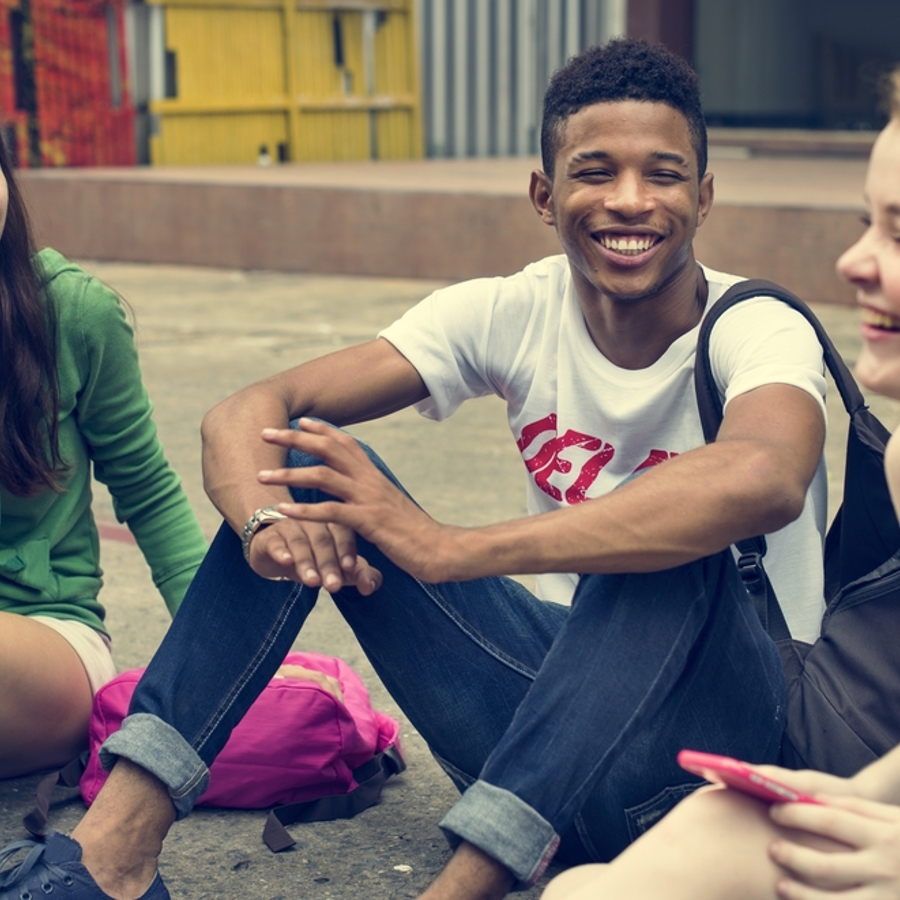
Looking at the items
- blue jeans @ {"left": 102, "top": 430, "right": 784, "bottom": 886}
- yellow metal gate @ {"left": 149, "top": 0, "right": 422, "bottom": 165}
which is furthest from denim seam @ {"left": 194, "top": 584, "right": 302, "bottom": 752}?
yellow metal gate @ {"left": 149, "top": 0, "right": 422, "bottom": 165}

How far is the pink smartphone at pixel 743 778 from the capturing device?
1560 millimetres

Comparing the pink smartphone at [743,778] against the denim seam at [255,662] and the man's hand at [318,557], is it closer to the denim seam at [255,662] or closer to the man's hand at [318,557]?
the man's hand at [318,557]

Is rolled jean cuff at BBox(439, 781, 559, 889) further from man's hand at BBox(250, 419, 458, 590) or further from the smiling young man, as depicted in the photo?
man's hand at BBox(250, 419, 458, 590)

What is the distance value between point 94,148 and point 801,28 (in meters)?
10.0

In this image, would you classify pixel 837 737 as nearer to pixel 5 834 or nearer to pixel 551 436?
pixel 551 436

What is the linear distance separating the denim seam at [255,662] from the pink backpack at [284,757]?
14.0 inches

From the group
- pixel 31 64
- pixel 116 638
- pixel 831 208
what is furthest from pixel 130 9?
pixel 116 638

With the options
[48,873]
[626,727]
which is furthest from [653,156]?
[48,873]

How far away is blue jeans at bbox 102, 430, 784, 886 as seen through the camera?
193cm

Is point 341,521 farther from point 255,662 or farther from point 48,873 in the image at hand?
point 48,873

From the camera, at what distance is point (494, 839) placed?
1.89 m

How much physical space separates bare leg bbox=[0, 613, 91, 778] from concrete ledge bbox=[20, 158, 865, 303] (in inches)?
244

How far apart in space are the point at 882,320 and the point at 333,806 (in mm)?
1346

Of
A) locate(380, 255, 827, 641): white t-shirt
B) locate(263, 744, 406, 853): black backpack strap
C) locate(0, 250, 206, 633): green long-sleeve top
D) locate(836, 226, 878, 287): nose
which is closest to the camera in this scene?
locate(836, 226, 878, 287): nose
